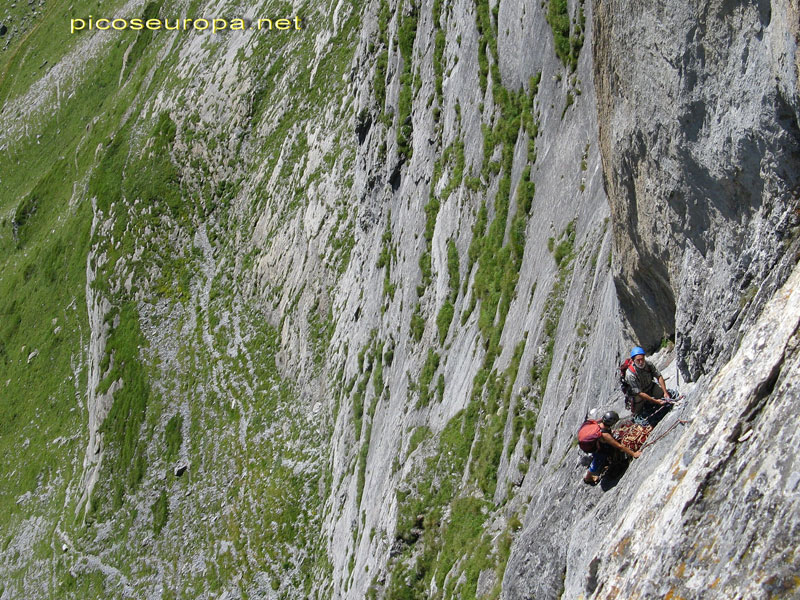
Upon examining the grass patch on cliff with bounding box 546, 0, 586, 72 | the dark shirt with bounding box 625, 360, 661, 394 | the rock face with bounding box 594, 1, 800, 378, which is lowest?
the dark shirt with bounding box 625, 360, 661, 394

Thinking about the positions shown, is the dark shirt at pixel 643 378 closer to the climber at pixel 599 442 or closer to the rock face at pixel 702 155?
the climber at pixel 599 442

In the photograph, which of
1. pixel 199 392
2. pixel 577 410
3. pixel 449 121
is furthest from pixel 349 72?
pixel 577 410

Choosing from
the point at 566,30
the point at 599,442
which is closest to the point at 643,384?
the point at 599,442

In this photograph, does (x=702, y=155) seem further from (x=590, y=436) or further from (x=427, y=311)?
(x=427, y=311)

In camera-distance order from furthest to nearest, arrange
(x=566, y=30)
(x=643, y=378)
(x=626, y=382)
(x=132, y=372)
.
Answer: (x=132, y=372) → (x=566, y=30) → (x=626, y=382) → (x=643, y=378)

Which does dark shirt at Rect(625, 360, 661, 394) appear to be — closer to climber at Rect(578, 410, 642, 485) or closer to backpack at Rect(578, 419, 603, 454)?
climber at Rect(578, 410, 642, 485)

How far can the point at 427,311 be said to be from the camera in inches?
1293

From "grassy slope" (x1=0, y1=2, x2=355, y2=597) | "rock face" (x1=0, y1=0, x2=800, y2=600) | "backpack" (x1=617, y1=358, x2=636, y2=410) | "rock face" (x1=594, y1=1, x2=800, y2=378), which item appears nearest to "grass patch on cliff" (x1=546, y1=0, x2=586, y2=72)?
"rock face" (x1=0, y1=0, x2=800, y2=600)

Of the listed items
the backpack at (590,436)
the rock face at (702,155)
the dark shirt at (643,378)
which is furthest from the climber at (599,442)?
the rock face at (702,155)

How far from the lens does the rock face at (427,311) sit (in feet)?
35.1

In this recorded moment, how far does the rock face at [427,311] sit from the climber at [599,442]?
0.50 meters

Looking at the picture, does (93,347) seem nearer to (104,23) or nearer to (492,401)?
(492,401)

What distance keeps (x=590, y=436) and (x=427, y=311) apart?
1869cm

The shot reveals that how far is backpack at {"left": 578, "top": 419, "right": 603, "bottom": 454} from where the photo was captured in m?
14.4
